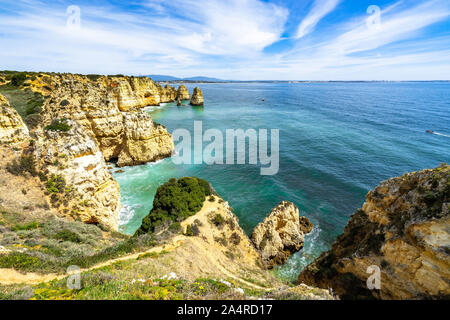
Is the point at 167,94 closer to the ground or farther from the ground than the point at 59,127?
farther from the ground

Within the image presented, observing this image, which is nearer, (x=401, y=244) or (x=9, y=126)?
(x=401, y=244)

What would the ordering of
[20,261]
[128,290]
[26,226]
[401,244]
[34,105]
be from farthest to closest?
[34,105] → [26,226] → [401,244] → [20,261] → [128,290]

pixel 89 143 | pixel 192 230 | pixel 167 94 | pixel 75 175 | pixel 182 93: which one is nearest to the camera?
pixel 192 230

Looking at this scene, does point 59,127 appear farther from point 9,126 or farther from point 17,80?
point 17,80

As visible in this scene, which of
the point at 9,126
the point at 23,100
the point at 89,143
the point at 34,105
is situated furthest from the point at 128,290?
the point at 23,100

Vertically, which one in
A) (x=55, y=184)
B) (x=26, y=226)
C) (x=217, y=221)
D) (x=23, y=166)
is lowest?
(x=217, y=221)

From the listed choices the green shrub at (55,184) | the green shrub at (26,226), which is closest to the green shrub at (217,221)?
the green shrub at (26,226)

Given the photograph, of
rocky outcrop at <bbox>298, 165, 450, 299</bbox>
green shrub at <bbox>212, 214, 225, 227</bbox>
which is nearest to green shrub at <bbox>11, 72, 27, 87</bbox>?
green shrub at <bbox>212, 214, 225, 227</bbox>

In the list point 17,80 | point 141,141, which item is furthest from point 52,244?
point 17,80
